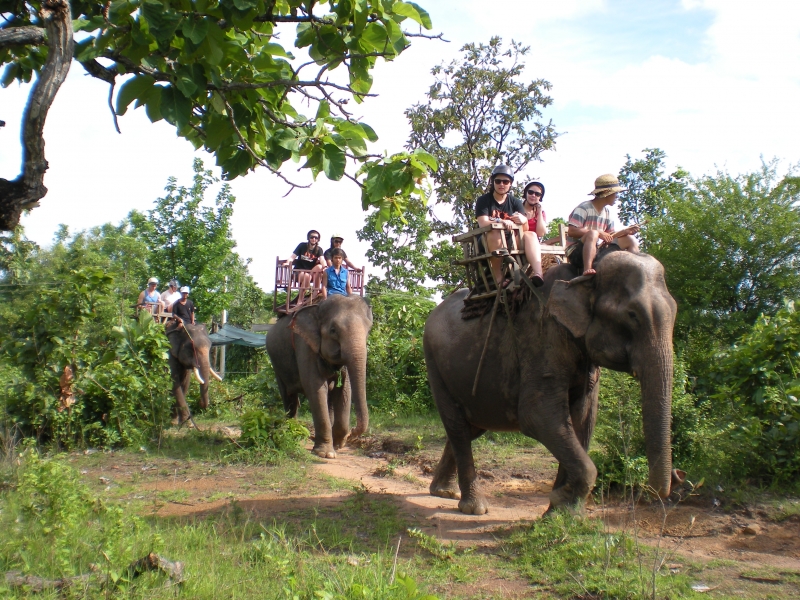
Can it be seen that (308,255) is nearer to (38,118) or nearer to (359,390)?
(359,390)

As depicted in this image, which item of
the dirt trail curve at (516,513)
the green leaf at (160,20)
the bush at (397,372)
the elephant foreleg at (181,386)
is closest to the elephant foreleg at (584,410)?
the dirt trail curve at (516,513)

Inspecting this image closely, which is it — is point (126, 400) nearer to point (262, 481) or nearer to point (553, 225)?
point (262, 481)

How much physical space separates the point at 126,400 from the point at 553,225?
16.7 m

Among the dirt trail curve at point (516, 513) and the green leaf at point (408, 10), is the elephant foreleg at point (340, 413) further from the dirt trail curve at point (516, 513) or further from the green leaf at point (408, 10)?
the green leaf at point (408, 10)

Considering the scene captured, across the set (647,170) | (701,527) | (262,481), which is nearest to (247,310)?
(647,170)

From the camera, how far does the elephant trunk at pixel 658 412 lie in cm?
548

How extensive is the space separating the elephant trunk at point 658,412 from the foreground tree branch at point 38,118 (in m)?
4.26

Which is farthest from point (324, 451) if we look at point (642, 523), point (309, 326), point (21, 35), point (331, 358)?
point (21, 35)

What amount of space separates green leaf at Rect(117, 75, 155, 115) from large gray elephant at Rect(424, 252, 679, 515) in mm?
3762

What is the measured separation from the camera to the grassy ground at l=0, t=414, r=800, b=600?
15.2 ft

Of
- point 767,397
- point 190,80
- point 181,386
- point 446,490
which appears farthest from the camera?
point 181,386

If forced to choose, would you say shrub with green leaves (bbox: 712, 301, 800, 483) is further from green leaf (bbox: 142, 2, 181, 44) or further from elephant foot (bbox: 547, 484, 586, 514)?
green leaf (bbox: 142, 2, 181, 44)

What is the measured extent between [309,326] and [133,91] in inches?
317

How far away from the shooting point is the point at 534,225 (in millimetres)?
7973
